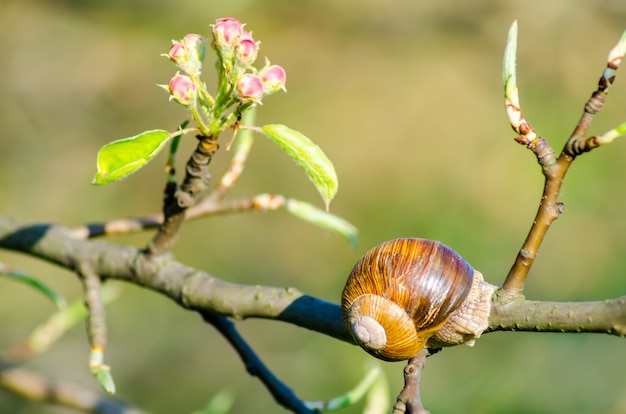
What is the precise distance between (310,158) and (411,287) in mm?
186

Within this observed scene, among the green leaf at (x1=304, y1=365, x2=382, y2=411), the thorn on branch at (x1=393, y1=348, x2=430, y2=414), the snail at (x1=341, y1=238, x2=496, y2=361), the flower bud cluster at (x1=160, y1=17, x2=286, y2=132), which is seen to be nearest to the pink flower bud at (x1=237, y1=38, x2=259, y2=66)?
the flower bud cluster at (x1=160, y1=17, x2=286, y2=132)

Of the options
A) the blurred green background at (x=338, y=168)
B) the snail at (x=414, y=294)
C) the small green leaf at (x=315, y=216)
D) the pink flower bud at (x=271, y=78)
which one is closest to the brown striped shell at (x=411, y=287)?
the snail at (x=414, y=294)

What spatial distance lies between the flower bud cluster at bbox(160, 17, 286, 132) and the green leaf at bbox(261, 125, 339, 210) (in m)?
0.05

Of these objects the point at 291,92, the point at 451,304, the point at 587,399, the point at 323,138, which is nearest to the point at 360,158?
the point at 323,138

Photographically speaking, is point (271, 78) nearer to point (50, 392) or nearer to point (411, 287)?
point (411, 287)

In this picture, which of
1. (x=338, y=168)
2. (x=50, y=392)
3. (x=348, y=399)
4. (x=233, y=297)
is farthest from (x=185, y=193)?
(x=338, y=168)

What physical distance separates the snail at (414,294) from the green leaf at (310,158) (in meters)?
0.09

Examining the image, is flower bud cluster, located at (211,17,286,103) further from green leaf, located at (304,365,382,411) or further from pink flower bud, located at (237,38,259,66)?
green leaf, located at (304,365,382,411)

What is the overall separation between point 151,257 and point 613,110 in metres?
2.85

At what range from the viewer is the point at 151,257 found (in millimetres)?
1144

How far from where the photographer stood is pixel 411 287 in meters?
0.94

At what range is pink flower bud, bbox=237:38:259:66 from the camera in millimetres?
884

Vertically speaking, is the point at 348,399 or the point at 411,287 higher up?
the point at 411,287

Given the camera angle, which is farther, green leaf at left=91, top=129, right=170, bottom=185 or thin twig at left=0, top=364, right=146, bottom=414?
thin twig at left=0, top=364, right=146, bottom=414
